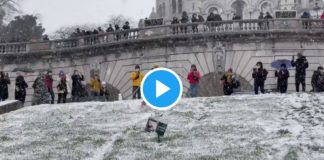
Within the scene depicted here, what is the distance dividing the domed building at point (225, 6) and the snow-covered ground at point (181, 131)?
305ft

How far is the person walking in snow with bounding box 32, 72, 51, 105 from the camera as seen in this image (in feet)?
100

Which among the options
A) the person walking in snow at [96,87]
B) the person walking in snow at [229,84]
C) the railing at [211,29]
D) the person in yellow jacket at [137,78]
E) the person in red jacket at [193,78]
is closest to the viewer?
the person in yellow jacket at [137,78]

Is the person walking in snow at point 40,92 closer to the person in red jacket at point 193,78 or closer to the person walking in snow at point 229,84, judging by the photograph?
the person in red jacket at point 193,78

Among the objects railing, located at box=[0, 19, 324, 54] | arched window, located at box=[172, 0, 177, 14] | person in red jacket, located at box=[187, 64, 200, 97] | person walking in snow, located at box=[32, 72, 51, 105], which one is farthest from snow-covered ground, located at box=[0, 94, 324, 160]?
arched window, located at box=[172, 0, 177, 14]

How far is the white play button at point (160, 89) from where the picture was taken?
16.6 m

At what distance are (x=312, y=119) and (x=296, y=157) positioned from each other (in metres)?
4.18

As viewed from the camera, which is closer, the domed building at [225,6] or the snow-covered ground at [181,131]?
the snow-covered ground at [181,131]

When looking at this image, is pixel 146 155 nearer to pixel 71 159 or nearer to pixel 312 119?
pixel 71 159

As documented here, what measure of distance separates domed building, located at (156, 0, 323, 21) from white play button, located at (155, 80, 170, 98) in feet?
325

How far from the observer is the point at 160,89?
1662cm

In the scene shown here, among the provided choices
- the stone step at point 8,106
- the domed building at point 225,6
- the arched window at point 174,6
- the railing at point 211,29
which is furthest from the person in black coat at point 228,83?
the arched window at point 174,6

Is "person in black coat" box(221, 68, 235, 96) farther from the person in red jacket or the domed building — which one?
the domed building

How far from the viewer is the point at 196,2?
410ft

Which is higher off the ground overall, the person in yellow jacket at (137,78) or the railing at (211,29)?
the railing at (211,29)
